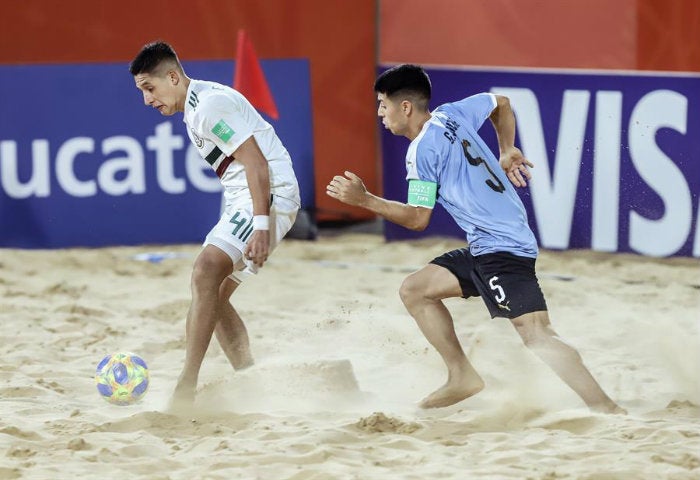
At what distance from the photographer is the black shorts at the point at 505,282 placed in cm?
564

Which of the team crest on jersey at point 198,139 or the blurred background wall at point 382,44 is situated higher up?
the blurred background wall at point 382,44

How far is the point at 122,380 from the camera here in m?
6.04

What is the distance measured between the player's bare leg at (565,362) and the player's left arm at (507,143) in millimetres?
823

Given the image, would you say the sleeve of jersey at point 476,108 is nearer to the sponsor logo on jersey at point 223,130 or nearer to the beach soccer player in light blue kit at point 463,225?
the beach soccer player in light blue kit at point 463,225

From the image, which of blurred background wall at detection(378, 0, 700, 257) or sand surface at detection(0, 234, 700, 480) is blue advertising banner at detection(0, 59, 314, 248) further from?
blurred background wall at detection(378, 0, 700, 257)

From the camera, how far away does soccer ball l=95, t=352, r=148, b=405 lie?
603cm

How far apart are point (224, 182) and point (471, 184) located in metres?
1.28

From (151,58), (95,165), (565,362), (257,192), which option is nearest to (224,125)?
(257,192)

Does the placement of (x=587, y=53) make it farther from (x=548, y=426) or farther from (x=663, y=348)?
(x=548, y=426)

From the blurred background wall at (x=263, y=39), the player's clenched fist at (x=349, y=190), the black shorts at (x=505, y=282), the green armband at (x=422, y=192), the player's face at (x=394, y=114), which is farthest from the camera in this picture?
the blurred background wall at (x=263, y=39)

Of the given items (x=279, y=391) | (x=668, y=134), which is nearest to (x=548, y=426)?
(x=279, y=391)

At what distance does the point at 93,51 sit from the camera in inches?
421

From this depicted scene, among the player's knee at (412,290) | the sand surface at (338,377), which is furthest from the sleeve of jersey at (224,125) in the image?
the sand surface at (338,377)

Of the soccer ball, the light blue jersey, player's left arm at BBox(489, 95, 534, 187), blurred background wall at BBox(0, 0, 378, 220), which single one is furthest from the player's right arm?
blurred background wall at BBox(0, 0, 378, 220)
